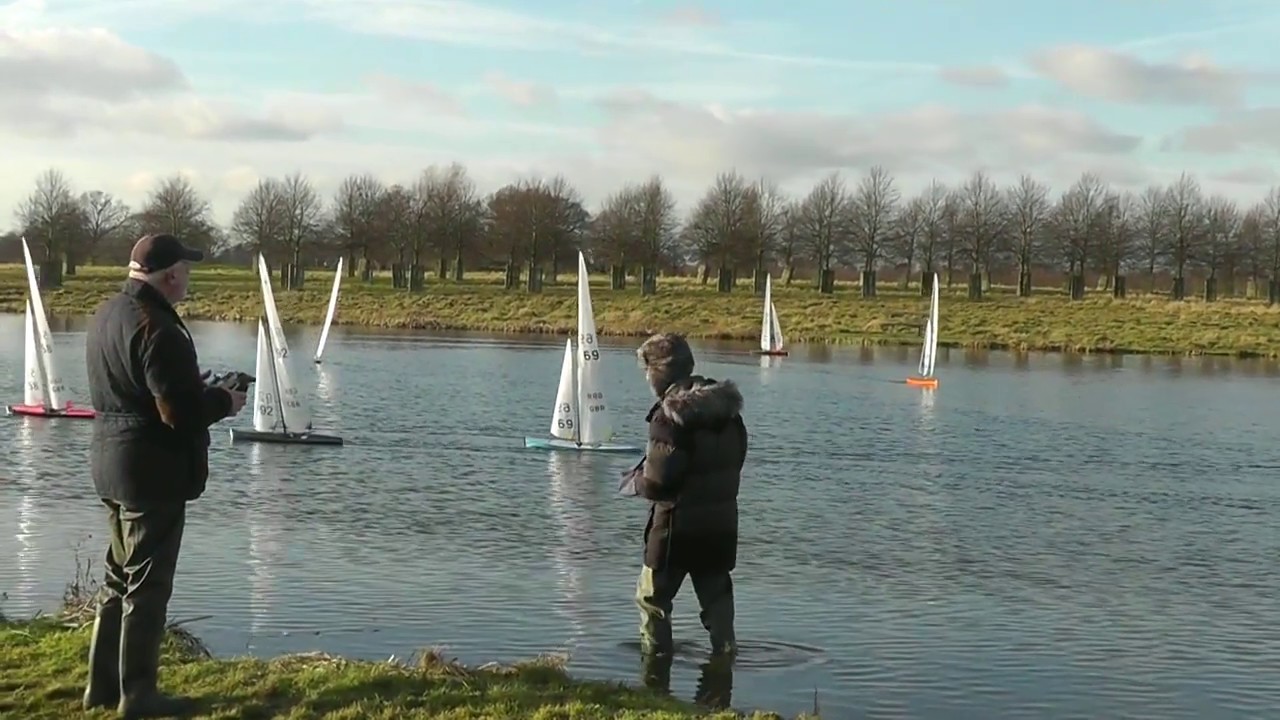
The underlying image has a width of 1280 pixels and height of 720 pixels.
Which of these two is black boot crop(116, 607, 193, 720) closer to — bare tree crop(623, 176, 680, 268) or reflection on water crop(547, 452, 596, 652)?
reflection on water crop(547, 452, 596, 652)

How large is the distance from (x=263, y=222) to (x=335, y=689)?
77085mm

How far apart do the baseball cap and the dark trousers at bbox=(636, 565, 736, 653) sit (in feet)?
10.3

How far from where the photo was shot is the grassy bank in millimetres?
56938

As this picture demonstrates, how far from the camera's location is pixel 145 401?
5.94 metres

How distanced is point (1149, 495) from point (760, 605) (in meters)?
9.84

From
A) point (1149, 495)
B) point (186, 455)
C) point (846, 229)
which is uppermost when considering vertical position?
point (846, 229)

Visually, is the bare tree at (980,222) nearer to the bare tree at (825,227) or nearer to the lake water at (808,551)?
the bare tree at (825,227)

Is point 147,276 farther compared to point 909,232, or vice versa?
point 909,232

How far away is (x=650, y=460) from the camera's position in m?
7.45

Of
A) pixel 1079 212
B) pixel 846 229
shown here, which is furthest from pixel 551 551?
pixel 1079 212

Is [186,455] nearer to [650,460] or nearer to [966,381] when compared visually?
[650,460]

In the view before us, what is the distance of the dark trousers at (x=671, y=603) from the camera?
7926 mm

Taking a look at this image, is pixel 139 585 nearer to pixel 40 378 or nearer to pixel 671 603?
pixel 671 603

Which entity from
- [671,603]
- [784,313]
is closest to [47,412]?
[671,603]
